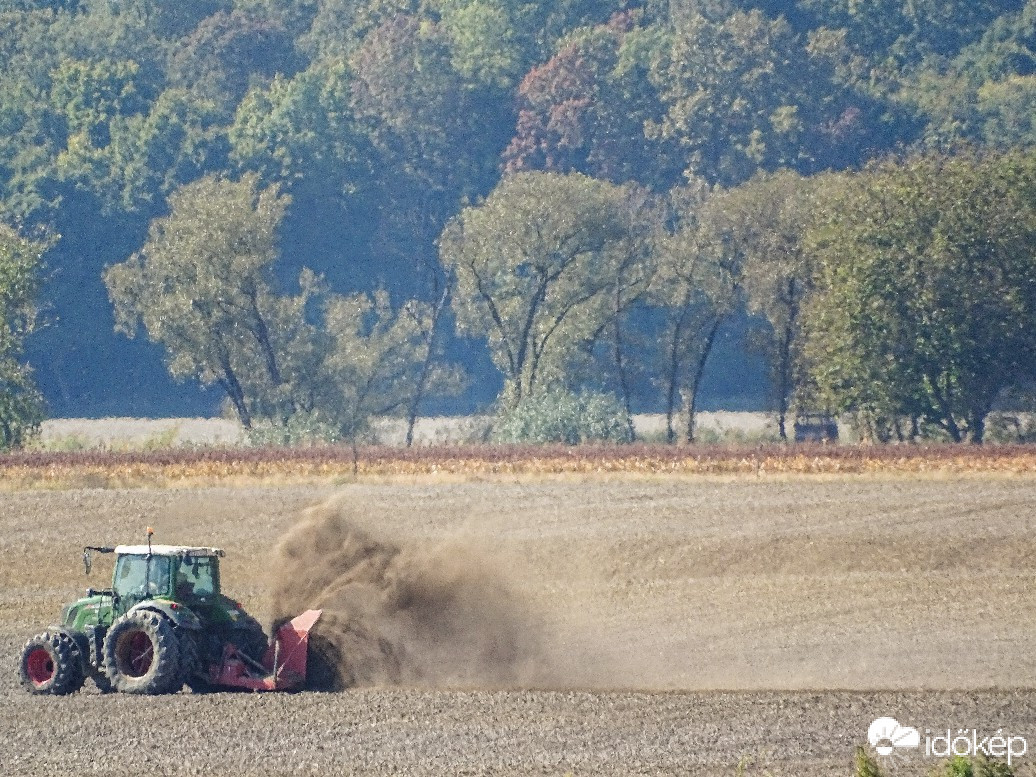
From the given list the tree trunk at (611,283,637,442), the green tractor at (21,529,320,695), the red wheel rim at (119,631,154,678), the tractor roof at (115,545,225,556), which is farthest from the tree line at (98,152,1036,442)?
the red wheel rim at (119,631,154,678)

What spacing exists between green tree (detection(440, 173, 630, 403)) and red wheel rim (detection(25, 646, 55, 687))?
4669cm

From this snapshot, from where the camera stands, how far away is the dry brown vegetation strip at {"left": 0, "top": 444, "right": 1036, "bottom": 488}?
1801 inches

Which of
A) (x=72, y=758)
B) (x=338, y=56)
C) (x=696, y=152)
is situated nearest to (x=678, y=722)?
(x=72, y=758)

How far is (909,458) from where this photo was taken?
153 feet

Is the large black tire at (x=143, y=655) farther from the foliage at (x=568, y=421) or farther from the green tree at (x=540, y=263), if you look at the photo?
the green tree at (x=540, y=263)

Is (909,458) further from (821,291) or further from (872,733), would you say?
(872,733)

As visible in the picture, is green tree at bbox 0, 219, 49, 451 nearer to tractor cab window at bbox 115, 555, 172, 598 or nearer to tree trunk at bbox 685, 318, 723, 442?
tree trunk at bbox 685, 318, 723, 442

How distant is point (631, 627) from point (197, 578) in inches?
308

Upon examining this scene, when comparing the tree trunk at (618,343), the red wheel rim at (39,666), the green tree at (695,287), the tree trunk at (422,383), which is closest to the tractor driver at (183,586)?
the red wheel rim at (39,666)

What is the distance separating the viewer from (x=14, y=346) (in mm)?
63375

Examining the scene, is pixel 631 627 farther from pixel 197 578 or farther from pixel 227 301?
pixel 227 301

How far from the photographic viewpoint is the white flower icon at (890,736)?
56.5ft

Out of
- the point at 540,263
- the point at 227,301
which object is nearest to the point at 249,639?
the point at 227,301

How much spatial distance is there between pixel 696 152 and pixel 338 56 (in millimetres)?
29304
